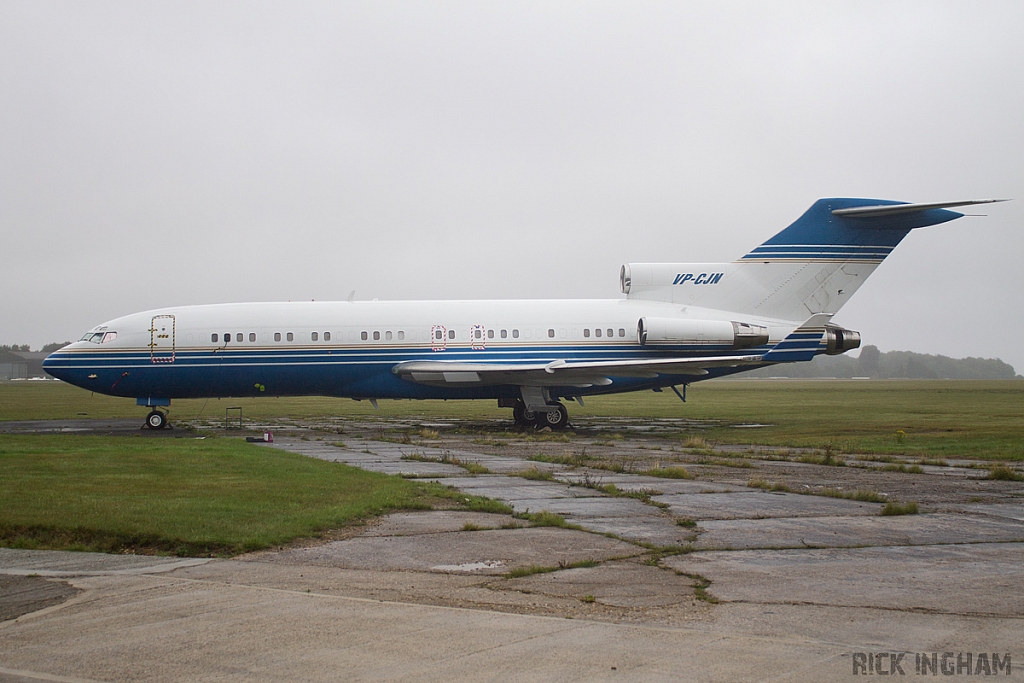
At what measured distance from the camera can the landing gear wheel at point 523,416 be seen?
82.4 ft

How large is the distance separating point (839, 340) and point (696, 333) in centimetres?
441

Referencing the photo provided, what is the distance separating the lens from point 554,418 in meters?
24.8

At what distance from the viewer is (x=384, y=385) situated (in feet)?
83.1

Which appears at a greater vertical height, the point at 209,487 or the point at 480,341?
the point at 480,341

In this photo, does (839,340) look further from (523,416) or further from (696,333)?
(523,416)

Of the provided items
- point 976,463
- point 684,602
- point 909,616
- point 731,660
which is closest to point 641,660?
point 731,660

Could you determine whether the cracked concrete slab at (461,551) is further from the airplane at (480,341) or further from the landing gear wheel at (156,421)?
the landing gear wheel at (156,421)

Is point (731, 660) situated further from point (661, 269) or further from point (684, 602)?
point (661, 269)

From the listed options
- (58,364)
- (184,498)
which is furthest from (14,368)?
(184,498)

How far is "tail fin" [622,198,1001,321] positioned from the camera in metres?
25.1

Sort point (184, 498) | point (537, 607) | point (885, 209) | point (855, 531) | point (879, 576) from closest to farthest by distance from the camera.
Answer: point (537, 607)
point (879, 576)
point (855, 531)
point (184, 498)
point (885, 209)

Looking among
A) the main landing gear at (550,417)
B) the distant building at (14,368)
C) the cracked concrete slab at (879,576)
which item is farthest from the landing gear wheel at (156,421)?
the distant building at (14,368)

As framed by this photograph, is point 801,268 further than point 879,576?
Yes

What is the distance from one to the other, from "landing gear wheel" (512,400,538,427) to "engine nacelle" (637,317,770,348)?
404 cm
